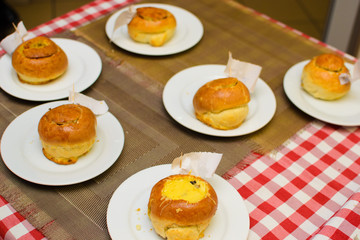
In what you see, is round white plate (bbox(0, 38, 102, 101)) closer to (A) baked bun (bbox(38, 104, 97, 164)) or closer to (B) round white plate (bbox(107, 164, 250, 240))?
(A) baked bun (bbox(38, 104, 97, 164))

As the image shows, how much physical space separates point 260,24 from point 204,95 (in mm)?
846

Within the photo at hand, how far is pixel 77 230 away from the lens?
4.19ft

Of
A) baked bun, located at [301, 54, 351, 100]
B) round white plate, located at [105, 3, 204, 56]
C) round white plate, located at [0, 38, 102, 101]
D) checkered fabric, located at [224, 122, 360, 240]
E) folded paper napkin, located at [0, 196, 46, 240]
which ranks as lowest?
checkered fabric, located at [224, 122, 360, 240]

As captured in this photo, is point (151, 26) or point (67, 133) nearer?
point (67, 133)

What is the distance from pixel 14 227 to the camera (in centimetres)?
126

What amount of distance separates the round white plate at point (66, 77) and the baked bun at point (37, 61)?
0.12 ft

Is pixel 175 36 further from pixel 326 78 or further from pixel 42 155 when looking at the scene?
pixel 42 155

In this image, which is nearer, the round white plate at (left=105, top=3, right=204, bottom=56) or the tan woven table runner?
the tan woven table runner

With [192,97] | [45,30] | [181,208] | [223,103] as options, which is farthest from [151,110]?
[45,30]

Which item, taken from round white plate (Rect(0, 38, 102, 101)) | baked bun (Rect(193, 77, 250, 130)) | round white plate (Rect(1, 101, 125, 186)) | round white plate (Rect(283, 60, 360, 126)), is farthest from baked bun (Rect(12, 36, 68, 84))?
round white plate (Rect(283, 60, 360, 126))

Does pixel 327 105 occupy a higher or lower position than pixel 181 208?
lower

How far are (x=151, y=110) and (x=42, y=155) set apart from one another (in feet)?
1.55

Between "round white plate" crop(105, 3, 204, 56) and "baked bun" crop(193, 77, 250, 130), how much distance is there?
0.46 metres

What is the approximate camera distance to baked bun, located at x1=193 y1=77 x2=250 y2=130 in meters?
1.58
